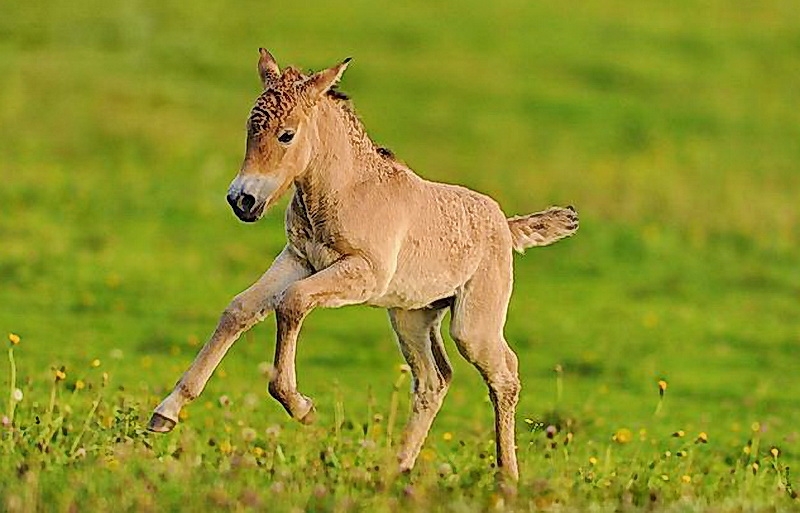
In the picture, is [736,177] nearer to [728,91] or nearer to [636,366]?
[728,91]

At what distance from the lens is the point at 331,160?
341 inches

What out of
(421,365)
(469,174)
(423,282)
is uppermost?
(469,174)

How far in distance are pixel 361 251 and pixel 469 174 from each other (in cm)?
2383

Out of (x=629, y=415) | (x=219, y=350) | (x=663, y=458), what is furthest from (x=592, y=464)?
(x=629, y=415)

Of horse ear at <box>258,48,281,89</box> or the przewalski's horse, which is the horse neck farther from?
horse ear at <box>258,48,281,89</box>

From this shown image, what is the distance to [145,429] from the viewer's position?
28.4 ft

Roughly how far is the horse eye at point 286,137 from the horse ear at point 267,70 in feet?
0.90

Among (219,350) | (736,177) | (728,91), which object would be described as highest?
(728,91)

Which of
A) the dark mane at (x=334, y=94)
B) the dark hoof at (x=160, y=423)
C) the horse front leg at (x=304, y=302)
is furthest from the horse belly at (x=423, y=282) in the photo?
the dark hoof at (x=160, y=423)

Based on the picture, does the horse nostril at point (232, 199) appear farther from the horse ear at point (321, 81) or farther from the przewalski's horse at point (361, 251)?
the horse ear at point (321, 81)

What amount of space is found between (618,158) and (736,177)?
2.87 m

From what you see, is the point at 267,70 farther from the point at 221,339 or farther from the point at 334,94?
the point at 221,339

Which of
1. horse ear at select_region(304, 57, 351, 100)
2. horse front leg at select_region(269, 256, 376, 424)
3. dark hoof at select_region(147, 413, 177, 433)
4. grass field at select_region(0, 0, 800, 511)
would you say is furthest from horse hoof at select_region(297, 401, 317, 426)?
horse ear at select_region(304, 57, 351, 100)

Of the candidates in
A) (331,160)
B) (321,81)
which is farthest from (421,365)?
(321,81)
